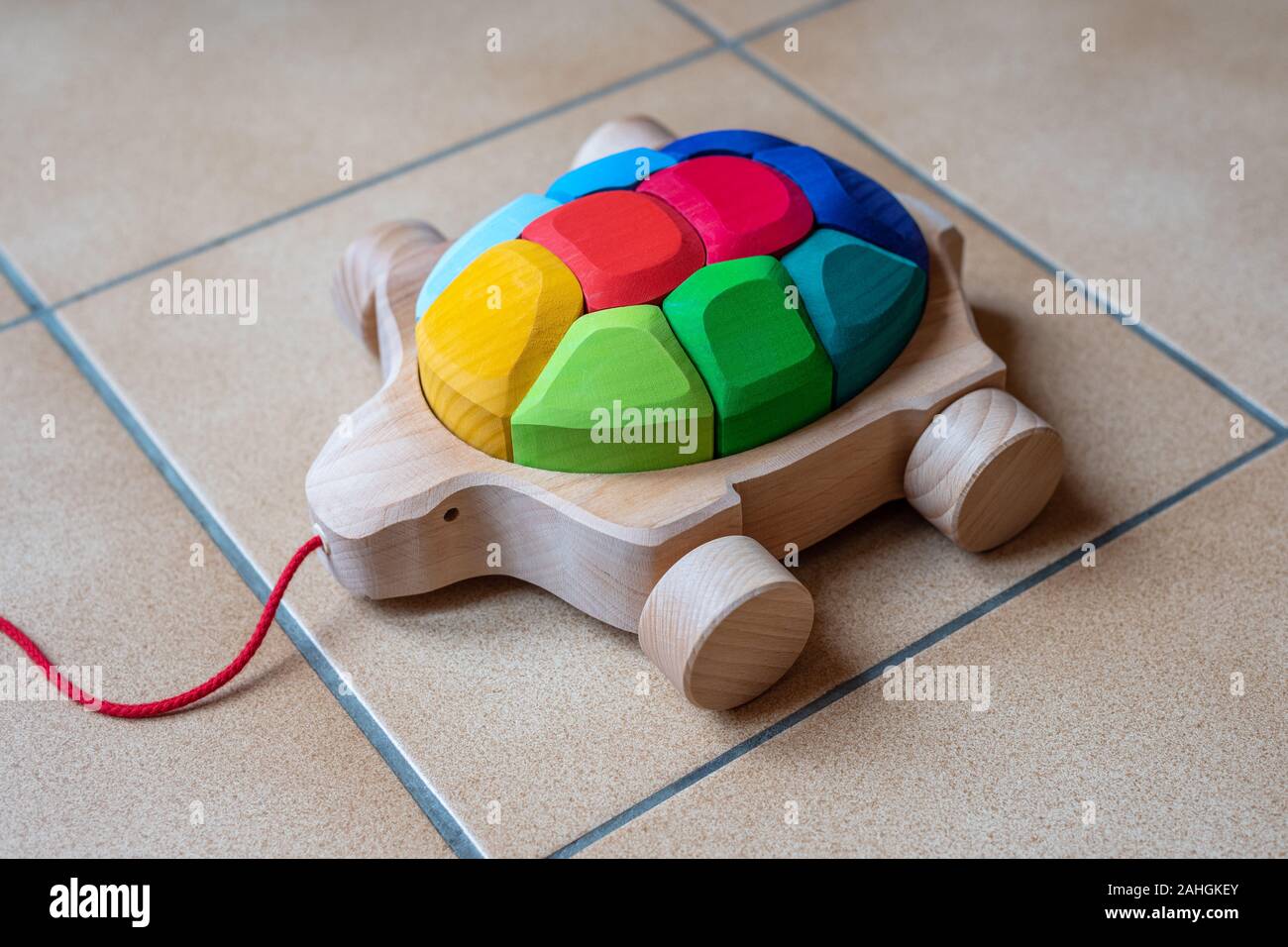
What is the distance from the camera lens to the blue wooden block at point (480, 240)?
1071 mm

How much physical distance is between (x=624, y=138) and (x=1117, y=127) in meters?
0.60

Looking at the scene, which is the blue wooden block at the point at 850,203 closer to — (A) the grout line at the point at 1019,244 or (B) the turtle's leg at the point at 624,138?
Answer: (B) the turtle's leg at the point at 624,138

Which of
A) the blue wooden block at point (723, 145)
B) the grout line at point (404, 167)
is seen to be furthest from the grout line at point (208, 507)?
the blue wooden block at point (723, 145)

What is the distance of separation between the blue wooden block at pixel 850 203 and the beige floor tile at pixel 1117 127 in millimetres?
323

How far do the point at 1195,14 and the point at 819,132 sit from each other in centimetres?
52

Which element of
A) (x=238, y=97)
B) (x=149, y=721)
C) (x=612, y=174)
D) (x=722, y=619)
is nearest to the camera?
(x=722, y=619)

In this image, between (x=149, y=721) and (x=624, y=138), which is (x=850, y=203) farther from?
(x=149, y=721)

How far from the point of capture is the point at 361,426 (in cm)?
102

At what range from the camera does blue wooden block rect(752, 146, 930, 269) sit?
3.47 ft

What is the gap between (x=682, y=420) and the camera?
958mm

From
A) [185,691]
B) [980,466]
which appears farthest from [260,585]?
[980,466]

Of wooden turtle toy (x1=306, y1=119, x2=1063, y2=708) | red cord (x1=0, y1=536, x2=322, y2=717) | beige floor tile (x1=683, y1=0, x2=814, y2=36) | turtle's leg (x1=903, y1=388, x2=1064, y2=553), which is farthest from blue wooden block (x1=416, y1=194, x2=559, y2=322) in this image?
beige floor tile (x1=683, y1=0, x2=814, y2=36)

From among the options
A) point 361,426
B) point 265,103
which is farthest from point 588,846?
point 265,103

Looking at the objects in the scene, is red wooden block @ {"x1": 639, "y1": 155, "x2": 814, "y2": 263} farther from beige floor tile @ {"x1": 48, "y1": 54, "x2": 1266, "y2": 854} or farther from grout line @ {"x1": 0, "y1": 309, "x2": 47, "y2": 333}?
grout line @ {"x1": 0, "y1": 309, "x2": 47, "y2": 333}
